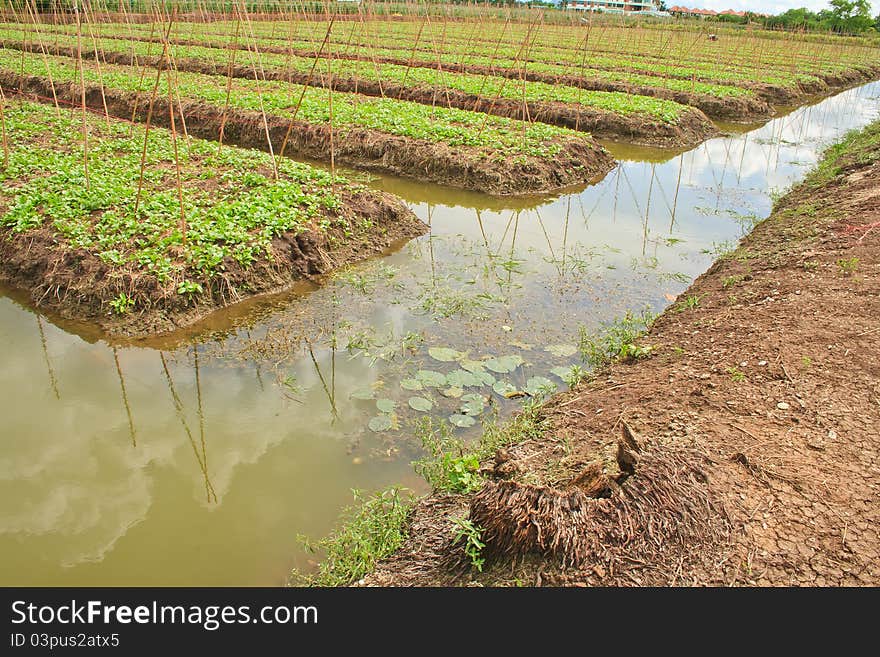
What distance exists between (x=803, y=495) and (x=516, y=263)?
4705 millimetres

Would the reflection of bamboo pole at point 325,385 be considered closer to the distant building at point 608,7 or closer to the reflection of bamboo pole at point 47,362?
the reflection of bamboo pole at point 47,362

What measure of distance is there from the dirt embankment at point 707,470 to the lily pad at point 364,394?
135cm

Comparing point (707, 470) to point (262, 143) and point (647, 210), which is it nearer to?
point (647, 210)

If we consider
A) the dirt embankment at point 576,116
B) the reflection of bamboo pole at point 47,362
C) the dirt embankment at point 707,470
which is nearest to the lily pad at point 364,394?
the dirt embankment at point 707,470

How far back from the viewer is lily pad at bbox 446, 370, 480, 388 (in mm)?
4801

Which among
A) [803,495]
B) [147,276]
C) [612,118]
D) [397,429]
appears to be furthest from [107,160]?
[612,118]

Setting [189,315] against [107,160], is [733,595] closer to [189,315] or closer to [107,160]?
[189,315]

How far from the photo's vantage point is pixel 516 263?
23.8ft

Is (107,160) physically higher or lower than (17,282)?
higher

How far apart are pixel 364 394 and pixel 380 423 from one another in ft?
1.39

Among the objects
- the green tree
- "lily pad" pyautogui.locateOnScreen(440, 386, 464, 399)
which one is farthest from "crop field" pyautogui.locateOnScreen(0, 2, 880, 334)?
the green tree

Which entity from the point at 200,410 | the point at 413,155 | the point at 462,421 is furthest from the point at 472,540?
the point at 413,155

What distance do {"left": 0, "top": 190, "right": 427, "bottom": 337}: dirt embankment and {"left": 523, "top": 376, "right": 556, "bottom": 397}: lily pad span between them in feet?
9.62

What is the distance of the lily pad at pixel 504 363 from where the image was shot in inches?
198
